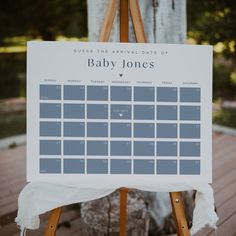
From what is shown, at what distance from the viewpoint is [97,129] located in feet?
5.34

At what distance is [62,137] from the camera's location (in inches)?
63.8

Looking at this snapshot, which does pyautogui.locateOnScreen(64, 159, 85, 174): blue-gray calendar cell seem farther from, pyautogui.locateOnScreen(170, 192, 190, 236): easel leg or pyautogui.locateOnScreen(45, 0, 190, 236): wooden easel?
pyautogui.locateOnScreen(170, 192, 190, 236): easel leg

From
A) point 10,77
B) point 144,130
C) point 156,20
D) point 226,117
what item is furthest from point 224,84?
A: point 144,130

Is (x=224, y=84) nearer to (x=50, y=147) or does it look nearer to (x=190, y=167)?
(x=190, y=167)

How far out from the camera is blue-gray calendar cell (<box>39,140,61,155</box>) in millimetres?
1616

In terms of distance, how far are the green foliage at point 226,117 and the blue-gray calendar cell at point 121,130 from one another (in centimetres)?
373

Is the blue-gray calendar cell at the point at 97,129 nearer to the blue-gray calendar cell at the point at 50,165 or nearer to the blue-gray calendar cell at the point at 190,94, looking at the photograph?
the blue-gray calendar cell at the point at 50,165

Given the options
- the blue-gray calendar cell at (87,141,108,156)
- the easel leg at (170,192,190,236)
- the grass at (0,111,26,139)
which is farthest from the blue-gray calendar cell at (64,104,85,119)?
the grass at (0,111,26,139)

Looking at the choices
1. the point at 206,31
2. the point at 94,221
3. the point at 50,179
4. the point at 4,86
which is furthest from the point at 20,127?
the point at 50,179

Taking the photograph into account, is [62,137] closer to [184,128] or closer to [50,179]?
[50,179]

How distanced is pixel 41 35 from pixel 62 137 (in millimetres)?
5900

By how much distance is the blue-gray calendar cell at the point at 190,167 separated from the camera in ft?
5.33

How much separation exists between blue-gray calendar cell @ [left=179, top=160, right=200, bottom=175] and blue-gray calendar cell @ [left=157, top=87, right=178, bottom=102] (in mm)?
238

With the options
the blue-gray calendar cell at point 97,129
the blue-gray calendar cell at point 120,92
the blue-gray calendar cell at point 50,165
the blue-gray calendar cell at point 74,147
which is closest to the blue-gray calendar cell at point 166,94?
the blue-gray calendar cell at point 120,92
